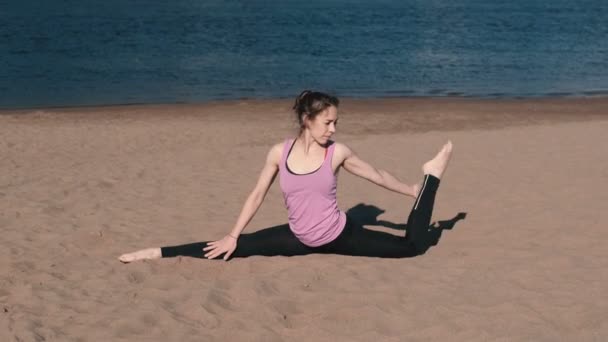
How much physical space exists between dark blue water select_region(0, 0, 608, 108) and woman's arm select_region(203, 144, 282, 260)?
1485 cm

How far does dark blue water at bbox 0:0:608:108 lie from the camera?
2262 cm

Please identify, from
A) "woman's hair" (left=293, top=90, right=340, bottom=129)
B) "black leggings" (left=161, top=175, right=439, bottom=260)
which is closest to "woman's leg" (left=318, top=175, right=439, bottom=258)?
"black leggings" (left=161, top=175, right=439, bottom=260)

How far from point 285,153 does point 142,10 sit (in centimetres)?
4727

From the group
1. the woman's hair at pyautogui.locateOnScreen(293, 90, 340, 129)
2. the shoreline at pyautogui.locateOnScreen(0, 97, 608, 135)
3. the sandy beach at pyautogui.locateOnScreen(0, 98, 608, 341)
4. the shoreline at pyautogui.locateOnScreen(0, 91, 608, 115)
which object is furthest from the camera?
the shoreline at pyautogui.locateOnScreen(0, 91, 608, 115)

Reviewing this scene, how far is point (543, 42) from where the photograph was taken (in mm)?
35438

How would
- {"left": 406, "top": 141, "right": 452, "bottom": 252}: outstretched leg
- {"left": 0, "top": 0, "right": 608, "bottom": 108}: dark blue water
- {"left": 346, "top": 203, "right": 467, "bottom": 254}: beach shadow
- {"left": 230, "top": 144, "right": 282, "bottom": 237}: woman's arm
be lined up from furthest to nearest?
{"left": 0, "top": 0, "right": 608, "bottom": 108}: dark blue water, {"left": 346, "top": 203, "right": 467, "bottom": 254}: beach shadow, {"left": 406, "top": 141, "right": 452, "bottom": 252}: outstretched leg, {"left": 230, "top": 144, "right": 282, "bottom": 237}: woman's arm

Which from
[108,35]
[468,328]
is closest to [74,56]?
[108,35]

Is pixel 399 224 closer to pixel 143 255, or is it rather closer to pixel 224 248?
pixel 224 248

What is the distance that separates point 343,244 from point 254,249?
0.73 metres

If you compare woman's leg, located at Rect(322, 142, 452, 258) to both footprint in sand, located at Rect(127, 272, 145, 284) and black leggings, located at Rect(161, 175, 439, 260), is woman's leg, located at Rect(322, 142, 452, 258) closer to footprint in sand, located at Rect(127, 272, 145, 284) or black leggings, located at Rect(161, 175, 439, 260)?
black leggings, located at Rect(161, 175, 439, 260)

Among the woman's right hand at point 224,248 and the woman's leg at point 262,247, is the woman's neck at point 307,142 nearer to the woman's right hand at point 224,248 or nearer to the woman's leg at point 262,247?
the woman's leg at point 262,247

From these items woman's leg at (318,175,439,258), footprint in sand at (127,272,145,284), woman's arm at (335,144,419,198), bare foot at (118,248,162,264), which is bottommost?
footprint in sand at (127,272,145,284)

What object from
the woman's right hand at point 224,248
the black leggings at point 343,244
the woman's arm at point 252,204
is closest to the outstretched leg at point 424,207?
the black leggings at point 343,244

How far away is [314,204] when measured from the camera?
19.6 feet
